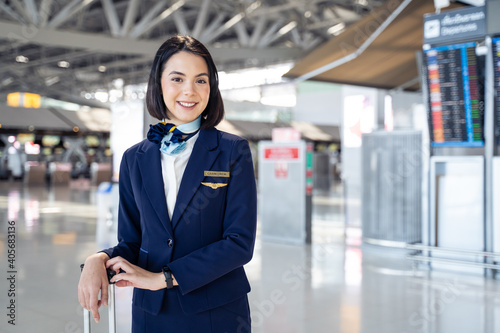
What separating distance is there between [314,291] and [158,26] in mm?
17283

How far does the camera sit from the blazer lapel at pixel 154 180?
126cm

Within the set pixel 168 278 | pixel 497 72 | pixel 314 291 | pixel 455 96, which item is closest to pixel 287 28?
pixel 455 96

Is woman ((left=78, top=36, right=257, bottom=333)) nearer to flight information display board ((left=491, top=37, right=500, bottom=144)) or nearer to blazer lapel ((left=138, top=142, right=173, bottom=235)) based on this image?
blazer lapel ((left=138, top=142, right=173, bottom=235))

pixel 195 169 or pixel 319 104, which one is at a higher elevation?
pixel 319 104

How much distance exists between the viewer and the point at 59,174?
70.2 ft

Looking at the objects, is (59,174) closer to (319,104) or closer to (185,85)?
(319,104)

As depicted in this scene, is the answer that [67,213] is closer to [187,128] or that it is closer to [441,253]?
[441,253]

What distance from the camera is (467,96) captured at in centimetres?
538

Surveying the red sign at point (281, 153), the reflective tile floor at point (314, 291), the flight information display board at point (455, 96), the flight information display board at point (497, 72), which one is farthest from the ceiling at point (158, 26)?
the flight information display board at point (497, 72)

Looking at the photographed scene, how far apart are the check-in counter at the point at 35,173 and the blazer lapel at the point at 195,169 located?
2091cm

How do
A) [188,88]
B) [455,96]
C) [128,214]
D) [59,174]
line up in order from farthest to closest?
[59,174], [455,96], [128,214], [188,88]

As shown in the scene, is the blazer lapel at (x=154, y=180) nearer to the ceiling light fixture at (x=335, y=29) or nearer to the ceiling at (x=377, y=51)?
the ceiling at (x=377, y=51)

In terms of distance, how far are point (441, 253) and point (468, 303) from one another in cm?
139

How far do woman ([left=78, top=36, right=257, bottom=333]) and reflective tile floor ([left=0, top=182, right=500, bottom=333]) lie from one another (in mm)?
2389
